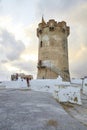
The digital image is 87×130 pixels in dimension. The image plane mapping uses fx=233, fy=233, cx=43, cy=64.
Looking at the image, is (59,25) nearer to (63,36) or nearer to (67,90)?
(63,36)

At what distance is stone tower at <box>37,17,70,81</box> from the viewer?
35812mm

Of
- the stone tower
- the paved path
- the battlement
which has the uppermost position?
the battlement

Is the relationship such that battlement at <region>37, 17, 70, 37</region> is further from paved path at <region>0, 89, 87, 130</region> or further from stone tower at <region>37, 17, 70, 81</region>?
paved path at <region>0, 89, 87, 130</region>

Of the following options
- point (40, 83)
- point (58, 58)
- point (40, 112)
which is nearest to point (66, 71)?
point (58, 58)

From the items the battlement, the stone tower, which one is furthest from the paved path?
the battlement

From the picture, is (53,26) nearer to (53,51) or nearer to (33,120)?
(53,51)

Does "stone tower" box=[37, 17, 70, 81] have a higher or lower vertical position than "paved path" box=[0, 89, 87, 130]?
higher

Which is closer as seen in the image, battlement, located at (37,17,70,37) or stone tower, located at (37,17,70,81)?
stone tower, located at (37,17,70,81)

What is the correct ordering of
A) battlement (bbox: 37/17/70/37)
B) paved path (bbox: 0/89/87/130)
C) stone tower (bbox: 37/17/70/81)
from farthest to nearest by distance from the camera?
battlement (bbox: 37/17/70/37), stone tower (bbox: 37/17/70/81), paved path (bbox: 0/89/87/130)

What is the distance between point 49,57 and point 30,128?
2881 centimetres

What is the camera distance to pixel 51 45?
36.3 m

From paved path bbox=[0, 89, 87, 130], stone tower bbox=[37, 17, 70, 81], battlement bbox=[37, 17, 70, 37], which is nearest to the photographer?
paved path bbox=[0, 89, 87, 130]

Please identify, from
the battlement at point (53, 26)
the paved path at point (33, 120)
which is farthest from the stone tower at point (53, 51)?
the paved path at point (33, 120)

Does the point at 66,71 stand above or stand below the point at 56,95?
above
